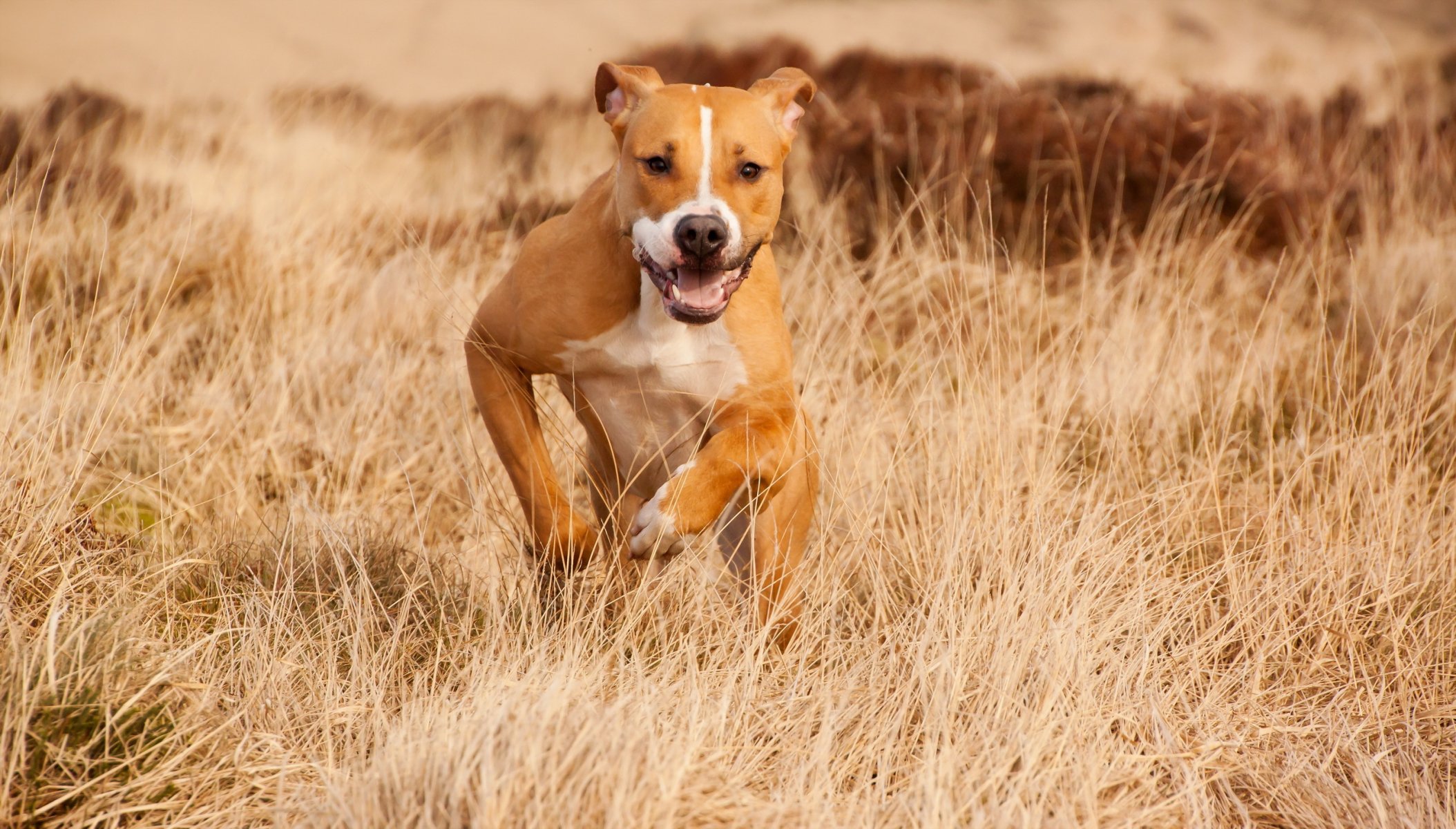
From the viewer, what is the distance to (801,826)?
2969 millimetres

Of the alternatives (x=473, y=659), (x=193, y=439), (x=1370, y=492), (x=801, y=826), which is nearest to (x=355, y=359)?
(x=193, y=439)

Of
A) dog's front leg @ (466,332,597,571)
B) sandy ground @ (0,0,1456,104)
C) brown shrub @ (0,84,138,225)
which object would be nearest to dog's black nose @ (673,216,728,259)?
dog's front leg @ (466,332,597,571)

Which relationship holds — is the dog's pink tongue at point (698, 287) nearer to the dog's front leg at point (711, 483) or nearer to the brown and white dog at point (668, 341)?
the brown and white dog at point (668, 341)

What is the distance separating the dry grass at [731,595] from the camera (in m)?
3.03

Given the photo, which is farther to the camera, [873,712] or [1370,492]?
[1370,492]

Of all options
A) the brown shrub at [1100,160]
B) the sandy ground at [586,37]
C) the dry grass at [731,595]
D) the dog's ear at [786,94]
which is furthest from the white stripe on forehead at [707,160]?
the sandy ground at [586,37]

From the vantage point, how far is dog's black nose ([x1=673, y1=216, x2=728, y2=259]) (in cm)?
347

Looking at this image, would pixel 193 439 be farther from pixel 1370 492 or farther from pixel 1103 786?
pixel 1370 492

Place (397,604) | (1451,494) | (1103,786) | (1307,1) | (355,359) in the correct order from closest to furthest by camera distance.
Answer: (1103,786)
(397,604)
(1451,494)
(355,359)
(1307,1)

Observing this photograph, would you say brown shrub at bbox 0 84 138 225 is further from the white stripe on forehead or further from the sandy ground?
the white stripe on forehead

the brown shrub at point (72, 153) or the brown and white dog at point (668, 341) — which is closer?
the brown and white dog at point (668, 341)

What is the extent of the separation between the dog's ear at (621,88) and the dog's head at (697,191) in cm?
3

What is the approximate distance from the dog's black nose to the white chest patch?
379 mm

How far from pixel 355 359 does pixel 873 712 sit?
10.5 feet
